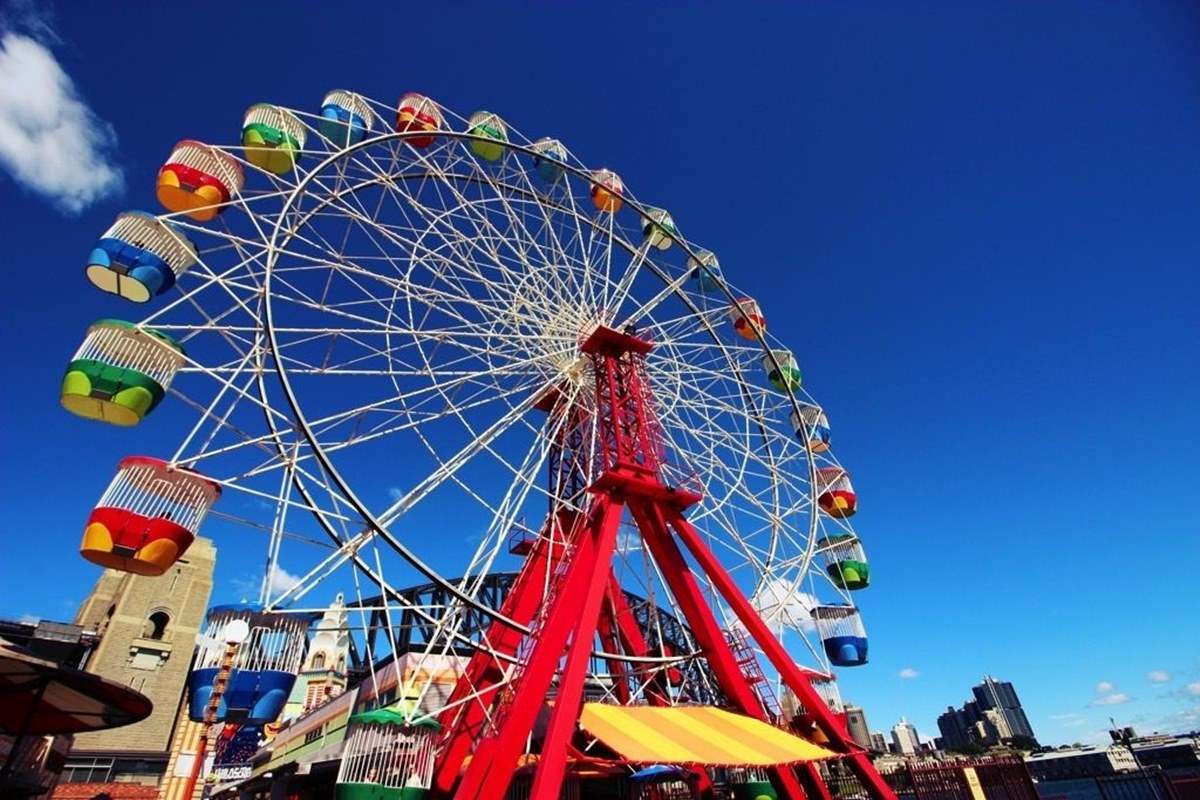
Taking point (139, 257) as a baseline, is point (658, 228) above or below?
above

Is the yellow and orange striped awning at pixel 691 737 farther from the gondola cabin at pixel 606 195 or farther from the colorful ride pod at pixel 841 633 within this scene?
the gondola cabin at pixel 606 195

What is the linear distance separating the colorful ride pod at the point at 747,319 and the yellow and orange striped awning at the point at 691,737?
11.5 meters

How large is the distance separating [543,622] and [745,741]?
157 inches

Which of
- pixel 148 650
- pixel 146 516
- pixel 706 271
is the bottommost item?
pixel 146 516

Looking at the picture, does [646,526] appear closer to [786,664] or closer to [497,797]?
[786,664]

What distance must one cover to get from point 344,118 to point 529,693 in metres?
13.2

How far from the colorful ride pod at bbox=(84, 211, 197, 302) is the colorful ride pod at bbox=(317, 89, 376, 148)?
4.64 meters

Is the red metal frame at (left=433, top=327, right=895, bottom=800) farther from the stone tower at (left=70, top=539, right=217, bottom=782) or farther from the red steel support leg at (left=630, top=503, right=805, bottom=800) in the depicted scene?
the stone tower at (left=70, top=539, right=217, bottom=782)

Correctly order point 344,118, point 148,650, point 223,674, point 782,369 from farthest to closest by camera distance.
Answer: point 148,650, point 782,369, point 344,118, point 223,674

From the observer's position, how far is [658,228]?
1898 centimetres

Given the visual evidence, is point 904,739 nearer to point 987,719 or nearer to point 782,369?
point 987,719

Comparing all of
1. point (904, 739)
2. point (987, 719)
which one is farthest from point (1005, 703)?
point (904, 739)

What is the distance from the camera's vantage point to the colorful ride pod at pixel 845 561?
1773cm

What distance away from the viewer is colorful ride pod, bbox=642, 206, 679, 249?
62.0 ft
